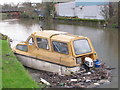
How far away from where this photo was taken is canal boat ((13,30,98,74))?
1270 cm

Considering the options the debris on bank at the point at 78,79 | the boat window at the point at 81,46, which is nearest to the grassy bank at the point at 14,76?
the debris on bank at the point at 78,79

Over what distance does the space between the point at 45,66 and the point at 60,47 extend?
4.70 ft

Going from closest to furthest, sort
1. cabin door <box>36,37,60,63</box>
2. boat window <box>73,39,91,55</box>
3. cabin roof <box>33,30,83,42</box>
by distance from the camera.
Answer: boat window <box>73,39,91,55</box> → cabin door <box>36,37,60,63</box> → cabin roof <box>33,30,83,42</box>

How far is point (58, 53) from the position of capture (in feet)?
43.5

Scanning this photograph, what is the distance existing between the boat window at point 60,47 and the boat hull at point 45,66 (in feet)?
2.71

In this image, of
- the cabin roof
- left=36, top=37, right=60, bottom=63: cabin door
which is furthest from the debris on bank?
the cabin roof

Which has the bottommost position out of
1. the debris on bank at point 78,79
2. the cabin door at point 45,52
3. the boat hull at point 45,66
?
the debris on bank at point 78,79

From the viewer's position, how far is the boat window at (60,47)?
42.9ft

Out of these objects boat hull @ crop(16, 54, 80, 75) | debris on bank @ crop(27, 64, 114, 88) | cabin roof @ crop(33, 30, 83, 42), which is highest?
cabin roof @ crop(33, 30, 83, 42)

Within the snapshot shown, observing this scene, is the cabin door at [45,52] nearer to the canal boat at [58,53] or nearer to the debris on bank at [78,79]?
the canal boat at [58,53]

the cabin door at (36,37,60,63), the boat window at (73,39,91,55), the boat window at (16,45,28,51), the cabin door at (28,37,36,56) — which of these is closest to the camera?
the boat window at (73,39,91,55)

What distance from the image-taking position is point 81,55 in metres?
12.9

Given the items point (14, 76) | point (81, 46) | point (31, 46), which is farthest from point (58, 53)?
point (14, 76)

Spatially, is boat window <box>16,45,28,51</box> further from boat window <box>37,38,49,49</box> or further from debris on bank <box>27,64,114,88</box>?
debris on bank <box>27,64,114,88</box>
